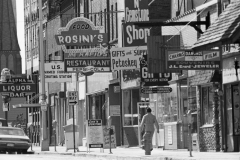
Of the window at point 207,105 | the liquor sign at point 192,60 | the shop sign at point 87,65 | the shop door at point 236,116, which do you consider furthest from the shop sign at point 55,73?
the liquor sign at point 192,60

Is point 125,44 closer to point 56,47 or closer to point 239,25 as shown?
point 239,25

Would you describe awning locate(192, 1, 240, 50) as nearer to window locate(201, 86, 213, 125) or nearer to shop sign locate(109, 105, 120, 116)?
window locate(201, 86, 213, 125)

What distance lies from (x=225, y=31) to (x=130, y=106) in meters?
24.3

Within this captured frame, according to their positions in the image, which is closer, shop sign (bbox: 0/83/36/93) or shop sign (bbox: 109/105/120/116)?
shop sign (bbox: 109/105/120/116)

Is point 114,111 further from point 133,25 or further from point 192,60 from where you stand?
point 192,60

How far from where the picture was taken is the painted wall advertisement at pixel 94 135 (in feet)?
125

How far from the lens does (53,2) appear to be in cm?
6781

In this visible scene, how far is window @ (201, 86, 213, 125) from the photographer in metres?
35.6

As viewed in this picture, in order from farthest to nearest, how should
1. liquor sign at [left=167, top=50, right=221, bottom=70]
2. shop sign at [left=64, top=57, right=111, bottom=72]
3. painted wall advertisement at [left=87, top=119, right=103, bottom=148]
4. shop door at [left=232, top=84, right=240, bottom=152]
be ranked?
shop sign at [left=64, top=57, right=111, bottom=72] → painted wall advertisement at [left=87, top=119, right=103, bottom=148] → shop door at [left=232, top=84, right=240, bottom=152] → liquor sign at [left=167, top=50, right=221, bottom=70]

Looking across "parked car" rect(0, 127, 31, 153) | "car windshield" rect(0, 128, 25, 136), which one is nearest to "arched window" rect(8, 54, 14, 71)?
"car windshield" rect(0, 128, 25, 136)

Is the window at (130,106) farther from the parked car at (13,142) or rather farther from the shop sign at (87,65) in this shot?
the shop sign at (87,65)

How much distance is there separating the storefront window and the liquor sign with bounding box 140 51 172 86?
6.66ft

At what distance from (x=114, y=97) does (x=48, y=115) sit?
19.7m

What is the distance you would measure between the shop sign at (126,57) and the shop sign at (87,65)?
1.26 metres
